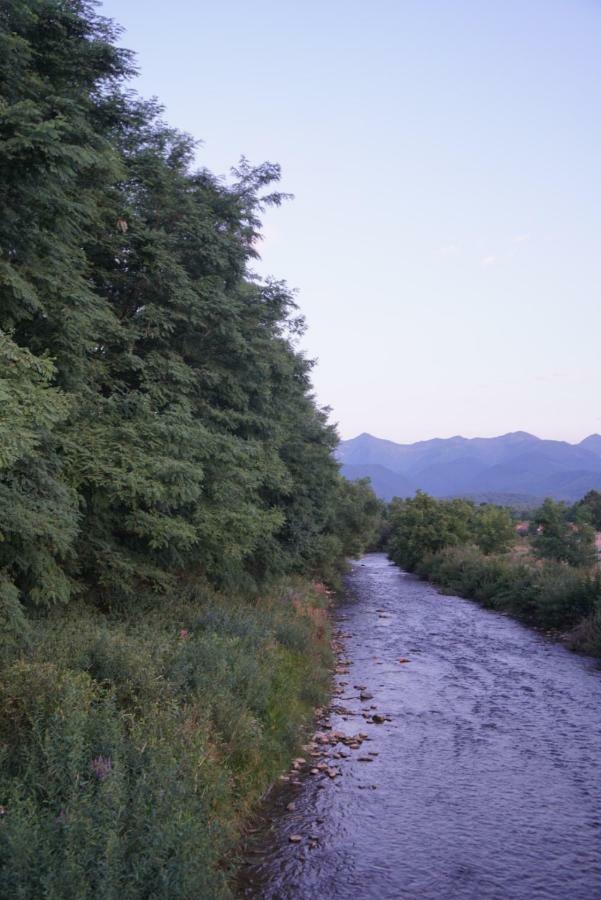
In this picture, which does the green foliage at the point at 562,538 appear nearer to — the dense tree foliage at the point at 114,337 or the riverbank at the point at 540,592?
the riverbank at the point at 540,592

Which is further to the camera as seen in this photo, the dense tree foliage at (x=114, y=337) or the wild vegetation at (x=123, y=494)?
the dense tree foliage at (x=114, y=337)

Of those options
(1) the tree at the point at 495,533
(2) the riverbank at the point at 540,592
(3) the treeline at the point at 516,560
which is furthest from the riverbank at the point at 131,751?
(1) the tree at the point at 495,533

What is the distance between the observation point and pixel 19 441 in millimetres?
6711

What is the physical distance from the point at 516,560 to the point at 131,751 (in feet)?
87.4

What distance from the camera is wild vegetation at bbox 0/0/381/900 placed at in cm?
558

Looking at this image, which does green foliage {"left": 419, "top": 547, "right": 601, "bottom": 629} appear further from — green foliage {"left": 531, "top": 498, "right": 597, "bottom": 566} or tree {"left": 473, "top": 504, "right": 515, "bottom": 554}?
tree {"left": 473, "top": 504, "right": 515, "bottom": 554}

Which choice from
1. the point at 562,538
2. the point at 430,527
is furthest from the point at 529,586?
the point at 430,527

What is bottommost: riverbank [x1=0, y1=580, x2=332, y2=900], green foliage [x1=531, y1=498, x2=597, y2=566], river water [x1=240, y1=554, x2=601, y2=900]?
river water [x1=240, y1=554, x2=601, y2=900]

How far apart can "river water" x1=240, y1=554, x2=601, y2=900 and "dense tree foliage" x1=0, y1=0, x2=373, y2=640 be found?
412 cm

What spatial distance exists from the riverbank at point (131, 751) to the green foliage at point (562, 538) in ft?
60.8

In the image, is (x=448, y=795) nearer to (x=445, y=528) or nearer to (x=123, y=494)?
(x=123, y=494)

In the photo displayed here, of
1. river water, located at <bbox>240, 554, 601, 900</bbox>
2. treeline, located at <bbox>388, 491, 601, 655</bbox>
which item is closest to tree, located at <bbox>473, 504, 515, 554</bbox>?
treeline, located at <bbox>388, 491, 601, 655</bbox>

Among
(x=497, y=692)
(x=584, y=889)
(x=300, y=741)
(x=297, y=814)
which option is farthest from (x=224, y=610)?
(x=584, y=889)

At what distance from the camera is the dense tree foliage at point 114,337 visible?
26.2 ft
